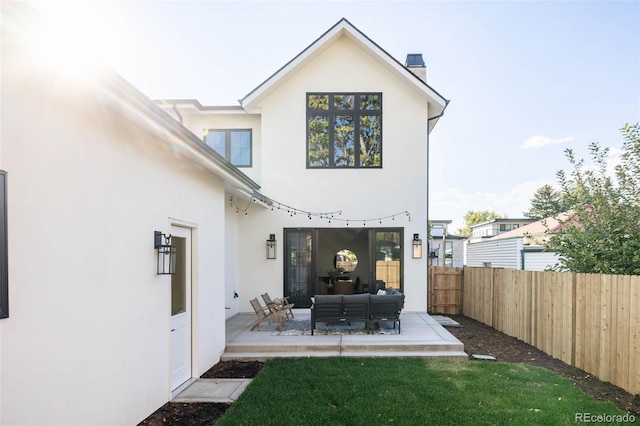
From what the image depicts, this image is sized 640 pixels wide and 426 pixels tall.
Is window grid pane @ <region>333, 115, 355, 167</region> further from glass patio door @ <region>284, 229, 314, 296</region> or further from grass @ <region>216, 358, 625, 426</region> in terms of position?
grass @ <region>216, 358, 625, 426</region>

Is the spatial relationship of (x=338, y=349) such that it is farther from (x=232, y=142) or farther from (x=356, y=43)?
(x=356, y=43)

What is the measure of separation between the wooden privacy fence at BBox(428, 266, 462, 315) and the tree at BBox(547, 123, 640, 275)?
16.2 feet

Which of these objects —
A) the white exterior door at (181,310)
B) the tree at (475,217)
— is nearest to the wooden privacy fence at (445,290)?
the white exterior door at (181,310)

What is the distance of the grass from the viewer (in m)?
4.44

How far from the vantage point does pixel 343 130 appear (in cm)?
1097

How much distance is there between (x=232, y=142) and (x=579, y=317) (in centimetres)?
992

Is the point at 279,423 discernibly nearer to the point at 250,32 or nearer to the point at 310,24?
the point at 250,32

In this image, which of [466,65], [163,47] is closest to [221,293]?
[163,47]

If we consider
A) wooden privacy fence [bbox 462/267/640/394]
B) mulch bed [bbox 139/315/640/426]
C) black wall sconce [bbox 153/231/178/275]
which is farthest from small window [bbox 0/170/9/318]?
wooden privacy fence [bbox 462/267/640/394]

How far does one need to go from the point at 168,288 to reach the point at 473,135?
20.2 m

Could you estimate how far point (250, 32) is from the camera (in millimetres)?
10430

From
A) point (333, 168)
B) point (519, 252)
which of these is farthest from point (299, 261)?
point (519, 252)

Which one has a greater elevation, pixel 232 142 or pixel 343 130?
pixel 343 130

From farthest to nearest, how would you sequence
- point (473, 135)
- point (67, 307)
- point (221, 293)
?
point (473, 135)
point (221, 293)
point (67, 307)
